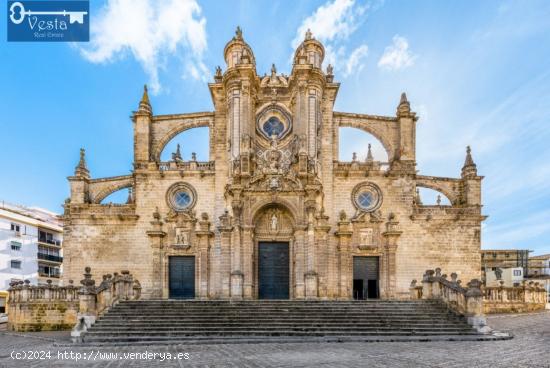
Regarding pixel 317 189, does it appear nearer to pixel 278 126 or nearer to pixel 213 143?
pixel 278 126

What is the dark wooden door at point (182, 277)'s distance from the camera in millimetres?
21875

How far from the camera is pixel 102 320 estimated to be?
14141 millimetres

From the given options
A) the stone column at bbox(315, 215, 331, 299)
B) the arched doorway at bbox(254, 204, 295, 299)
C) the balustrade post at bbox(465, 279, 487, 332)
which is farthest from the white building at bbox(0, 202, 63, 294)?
the balustrade post at bbox(465, 279, 487, 332)

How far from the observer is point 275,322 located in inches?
556

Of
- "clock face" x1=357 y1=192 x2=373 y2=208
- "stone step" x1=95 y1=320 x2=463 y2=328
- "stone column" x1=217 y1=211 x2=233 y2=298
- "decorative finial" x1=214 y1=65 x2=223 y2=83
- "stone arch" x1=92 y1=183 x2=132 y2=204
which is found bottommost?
"stone step" x1=95 y1=320 x2=463 y2=328

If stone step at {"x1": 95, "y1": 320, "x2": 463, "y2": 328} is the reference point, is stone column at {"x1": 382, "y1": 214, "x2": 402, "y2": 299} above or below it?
above

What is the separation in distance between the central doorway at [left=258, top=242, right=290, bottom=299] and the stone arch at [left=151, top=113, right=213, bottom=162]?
7.70 metres

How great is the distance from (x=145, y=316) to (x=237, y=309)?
11.1ft

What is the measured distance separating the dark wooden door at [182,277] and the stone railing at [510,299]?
1538cm

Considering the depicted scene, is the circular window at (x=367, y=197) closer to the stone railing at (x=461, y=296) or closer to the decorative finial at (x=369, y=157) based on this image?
the decorative finial at (x=369, y=157)

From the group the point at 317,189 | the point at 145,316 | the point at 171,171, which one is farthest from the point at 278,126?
the point at 145,316

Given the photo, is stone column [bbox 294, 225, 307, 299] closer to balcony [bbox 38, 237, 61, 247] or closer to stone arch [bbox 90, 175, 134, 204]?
stone arch [bbox 90, 175, 134, 204]

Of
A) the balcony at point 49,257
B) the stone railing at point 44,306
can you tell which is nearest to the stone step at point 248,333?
the stone railing at point 44,306

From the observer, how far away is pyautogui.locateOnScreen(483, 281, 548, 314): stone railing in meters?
20.3
